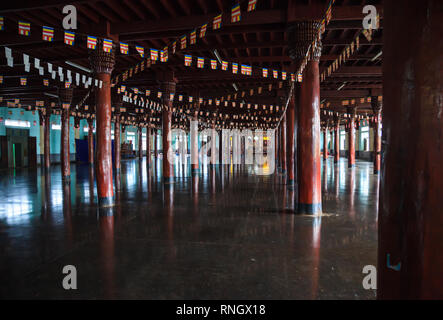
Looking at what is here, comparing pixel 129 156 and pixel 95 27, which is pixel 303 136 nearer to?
pixel 95 27

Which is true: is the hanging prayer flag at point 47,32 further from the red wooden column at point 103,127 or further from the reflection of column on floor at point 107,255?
the reflection of column on floor at point 107,255

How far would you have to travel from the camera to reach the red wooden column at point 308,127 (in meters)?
7.04

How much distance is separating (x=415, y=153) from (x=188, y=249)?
Answer: 3730 millimetres

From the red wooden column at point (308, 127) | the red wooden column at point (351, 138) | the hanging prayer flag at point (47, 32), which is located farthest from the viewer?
the red wooden column at point (351, 138)

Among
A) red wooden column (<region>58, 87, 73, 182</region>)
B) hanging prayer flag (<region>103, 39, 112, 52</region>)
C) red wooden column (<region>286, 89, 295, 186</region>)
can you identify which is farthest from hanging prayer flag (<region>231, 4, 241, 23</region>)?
red wooden column (<region>58, 87, 73, 182</region>)

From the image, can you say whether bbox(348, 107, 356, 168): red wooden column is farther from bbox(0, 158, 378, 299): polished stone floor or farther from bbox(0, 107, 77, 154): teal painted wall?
bbox(0, 107, 77, 154): teal painted wall

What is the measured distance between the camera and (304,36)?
692 centimetres

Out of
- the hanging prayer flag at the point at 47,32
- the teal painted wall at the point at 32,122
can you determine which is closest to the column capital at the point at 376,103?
the hanging prayer flag at the point at 47,32

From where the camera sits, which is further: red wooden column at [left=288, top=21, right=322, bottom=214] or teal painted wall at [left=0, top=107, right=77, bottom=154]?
teal painted wall at [left=0, top=107, right=77, bottom=154]

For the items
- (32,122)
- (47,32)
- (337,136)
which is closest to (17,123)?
(32,122)

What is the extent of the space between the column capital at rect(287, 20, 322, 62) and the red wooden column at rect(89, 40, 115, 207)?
4.95m

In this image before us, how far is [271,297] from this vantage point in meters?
3.08

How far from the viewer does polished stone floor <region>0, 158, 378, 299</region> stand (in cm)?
330
